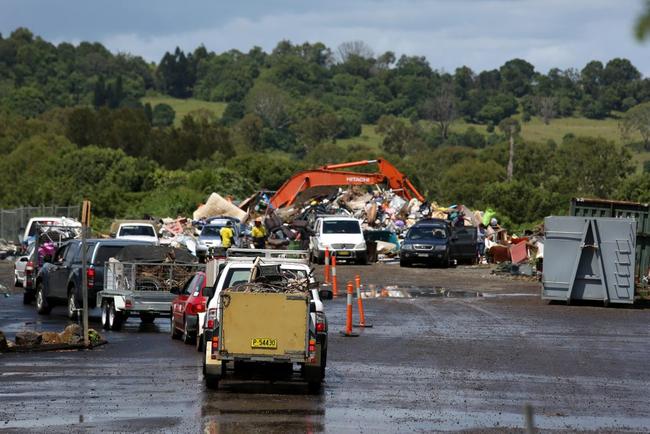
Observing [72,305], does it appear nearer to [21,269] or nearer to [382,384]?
[21,269]

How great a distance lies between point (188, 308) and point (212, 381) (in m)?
5.59

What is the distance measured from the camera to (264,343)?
50.8ft

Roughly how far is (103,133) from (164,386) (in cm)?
12716

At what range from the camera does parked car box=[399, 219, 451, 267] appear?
1869 inches

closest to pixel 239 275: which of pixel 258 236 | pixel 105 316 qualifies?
pixel 105 316

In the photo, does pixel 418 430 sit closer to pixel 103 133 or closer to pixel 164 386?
pixel 164 386

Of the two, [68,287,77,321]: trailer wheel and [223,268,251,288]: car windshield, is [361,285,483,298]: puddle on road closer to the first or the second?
[68,287,77,321]: trailer wheel

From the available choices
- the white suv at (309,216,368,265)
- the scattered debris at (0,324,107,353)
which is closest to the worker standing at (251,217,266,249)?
the white suv at (309,216,368,265)

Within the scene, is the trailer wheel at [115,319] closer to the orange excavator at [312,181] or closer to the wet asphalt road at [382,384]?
the wet asphalt road at [382,384]

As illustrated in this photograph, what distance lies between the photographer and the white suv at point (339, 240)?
1956 inches

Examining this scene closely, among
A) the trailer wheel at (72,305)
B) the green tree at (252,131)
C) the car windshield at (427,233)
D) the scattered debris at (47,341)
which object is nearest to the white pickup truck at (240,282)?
the scattered debris at (47,341)

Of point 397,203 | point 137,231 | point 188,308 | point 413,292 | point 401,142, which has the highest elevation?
point 401,142

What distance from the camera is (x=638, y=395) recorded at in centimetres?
1619

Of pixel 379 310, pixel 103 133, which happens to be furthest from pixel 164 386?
pixel 103 133
